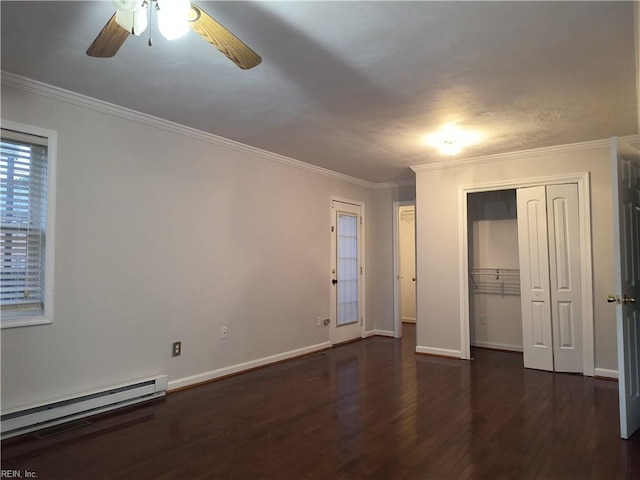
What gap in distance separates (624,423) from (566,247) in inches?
87.2

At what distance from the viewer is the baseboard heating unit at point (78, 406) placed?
9.13ft

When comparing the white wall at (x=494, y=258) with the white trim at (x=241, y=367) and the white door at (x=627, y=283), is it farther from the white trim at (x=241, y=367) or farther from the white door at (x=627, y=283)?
the white door at (x=627, y=283)

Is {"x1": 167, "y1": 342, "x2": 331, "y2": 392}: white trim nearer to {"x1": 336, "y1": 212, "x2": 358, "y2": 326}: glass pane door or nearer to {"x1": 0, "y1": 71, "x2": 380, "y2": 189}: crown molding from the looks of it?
{"x1": 336, "y1": 212, "x2": 358, "y2": 326}: glass pane door

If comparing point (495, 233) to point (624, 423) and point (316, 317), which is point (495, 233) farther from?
point (624, 423)

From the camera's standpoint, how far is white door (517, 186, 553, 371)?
15.3 feet

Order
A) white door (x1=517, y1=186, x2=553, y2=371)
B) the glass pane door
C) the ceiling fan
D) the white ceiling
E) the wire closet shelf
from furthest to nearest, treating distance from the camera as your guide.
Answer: the glass pane door, the wire closet shelf, white door (x1=517, y1=186, x2=553, y2=371), the white ceiling, the ceiling fan

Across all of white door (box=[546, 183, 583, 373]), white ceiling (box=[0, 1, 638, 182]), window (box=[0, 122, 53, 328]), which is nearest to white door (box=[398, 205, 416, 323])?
white door (box=[546, 183, 583, 373])

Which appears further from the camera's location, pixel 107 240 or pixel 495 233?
pixel 495 233

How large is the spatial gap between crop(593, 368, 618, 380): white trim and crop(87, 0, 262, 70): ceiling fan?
462cm

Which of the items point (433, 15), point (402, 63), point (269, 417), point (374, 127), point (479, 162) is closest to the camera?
point (433, 15)

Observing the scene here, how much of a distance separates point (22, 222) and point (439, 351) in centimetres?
461

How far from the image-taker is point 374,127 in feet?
12.8

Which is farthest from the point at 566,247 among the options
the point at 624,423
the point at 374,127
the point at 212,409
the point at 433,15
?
the point at 212,409

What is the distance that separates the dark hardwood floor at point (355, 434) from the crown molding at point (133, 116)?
243 centimetres
